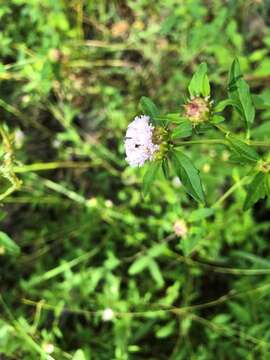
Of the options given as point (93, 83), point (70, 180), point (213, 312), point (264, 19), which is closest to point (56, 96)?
point (93, 83)

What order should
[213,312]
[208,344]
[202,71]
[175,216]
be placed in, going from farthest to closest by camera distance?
[213,312]
[208,344]
[175,216]
[202,71]

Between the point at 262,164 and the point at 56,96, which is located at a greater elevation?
the point at 56,96

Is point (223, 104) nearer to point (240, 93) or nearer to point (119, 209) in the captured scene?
point (240, 93)

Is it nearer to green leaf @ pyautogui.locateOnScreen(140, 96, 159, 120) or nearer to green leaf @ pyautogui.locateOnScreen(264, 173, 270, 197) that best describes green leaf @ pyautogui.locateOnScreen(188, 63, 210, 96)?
green leaf @ pyautogui.locateOnScreen(140, 96, 159, 120)

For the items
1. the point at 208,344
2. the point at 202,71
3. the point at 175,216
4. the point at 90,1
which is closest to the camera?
the point at 202,71

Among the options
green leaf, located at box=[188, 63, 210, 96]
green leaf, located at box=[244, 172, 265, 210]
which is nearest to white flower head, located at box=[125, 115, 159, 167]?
green leaf, located at box=[188, 63, 210, 96]

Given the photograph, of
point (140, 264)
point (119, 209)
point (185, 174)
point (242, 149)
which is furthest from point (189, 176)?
point (119, 209)

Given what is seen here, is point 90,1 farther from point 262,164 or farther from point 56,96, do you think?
point 262,164
